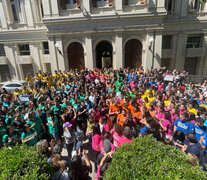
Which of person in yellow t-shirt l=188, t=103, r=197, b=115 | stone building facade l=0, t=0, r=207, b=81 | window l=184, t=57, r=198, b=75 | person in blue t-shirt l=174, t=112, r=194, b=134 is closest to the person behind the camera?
person in blue t-shirt l=174, t=112, r=194, b=134

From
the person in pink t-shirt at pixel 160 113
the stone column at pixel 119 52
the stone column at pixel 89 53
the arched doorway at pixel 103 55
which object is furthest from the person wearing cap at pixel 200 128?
the arched doorway at pixel 103 55

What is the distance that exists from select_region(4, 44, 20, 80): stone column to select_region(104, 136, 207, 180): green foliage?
20.6m

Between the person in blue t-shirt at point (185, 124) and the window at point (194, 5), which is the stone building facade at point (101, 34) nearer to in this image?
the window at point (194, 5)

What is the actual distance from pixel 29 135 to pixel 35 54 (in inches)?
649

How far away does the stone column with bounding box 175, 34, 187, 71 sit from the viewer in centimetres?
1595

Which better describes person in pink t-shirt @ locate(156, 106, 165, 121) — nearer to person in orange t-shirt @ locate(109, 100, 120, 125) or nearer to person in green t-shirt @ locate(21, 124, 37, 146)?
person in orange t-shirt @ locate(109, 100, 120, 125)

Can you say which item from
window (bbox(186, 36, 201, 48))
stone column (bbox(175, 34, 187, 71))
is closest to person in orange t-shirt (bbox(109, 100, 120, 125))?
stone column (bbox(175, 34, 187, 71))

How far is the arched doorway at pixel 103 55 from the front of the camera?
1792 cm

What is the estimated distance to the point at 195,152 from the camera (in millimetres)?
3229

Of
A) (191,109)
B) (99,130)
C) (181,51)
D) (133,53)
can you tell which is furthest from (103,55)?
(99,130)

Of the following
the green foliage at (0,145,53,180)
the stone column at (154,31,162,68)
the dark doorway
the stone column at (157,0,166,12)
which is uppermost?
the stone column at (157,0,166,12)

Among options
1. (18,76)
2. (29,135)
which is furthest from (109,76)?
(18,76)

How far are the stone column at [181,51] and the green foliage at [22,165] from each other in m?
18.5

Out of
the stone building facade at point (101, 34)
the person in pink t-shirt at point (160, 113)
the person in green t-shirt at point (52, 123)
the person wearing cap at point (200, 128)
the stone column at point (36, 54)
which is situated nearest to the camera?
the person wearing cap at point (200, 128)
